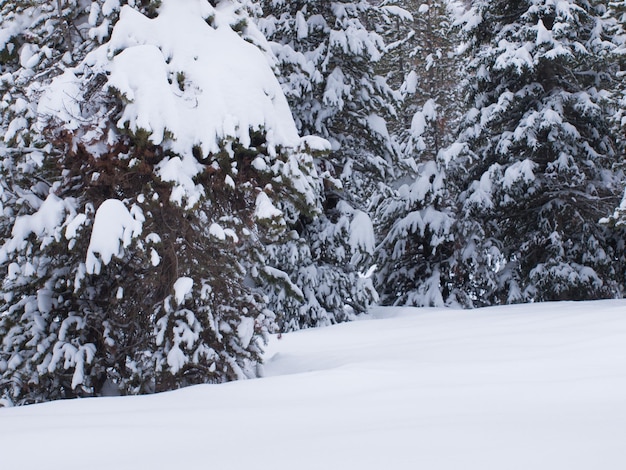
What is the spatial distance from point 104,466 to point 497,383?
7.41 feet

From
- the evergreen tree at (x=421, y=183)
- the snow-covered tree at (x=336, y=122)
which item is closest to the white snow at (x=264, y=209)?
the snow-covered tree at (x=336, y=122)

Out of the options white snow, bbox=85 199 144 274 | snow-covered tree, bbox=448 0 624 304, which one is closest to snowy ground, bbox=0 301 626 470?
white snow, bbox=85 199 144 274

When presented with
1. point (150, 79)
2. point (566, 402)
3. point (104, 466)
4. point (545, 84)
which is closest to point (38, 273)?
point (150, 79)

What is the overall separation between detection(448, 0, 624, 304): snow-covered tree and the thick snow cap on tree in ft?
26.3

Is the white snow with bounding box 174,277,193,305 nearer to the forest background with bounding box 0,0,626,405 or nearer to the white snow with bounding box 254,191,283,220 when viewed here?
the forest background with bounding box 0,0,626,405

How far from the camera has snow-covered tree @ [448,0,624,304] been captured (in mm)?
12039

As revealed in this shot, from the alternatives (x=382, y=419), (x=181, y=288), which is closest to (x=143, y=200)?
(x=181, y=288)

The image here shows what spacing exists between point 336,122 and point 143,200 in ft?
26.7

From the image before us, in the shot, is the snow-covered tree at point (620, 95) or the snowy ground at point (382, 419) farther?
the snow-covered tree at point (620, 95)

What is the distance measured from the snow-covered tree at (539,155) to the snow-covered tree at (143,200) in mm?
8175

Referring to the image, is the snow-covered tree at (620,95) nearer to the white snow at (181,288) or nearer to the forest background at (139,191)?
the forest background at (139,191)

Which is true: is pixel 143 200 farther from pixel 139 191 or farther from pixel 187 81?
pixel 187 81

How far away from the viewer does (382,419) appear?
289 centimetres

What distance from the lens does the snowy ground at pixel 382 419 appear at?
2.33 metres
